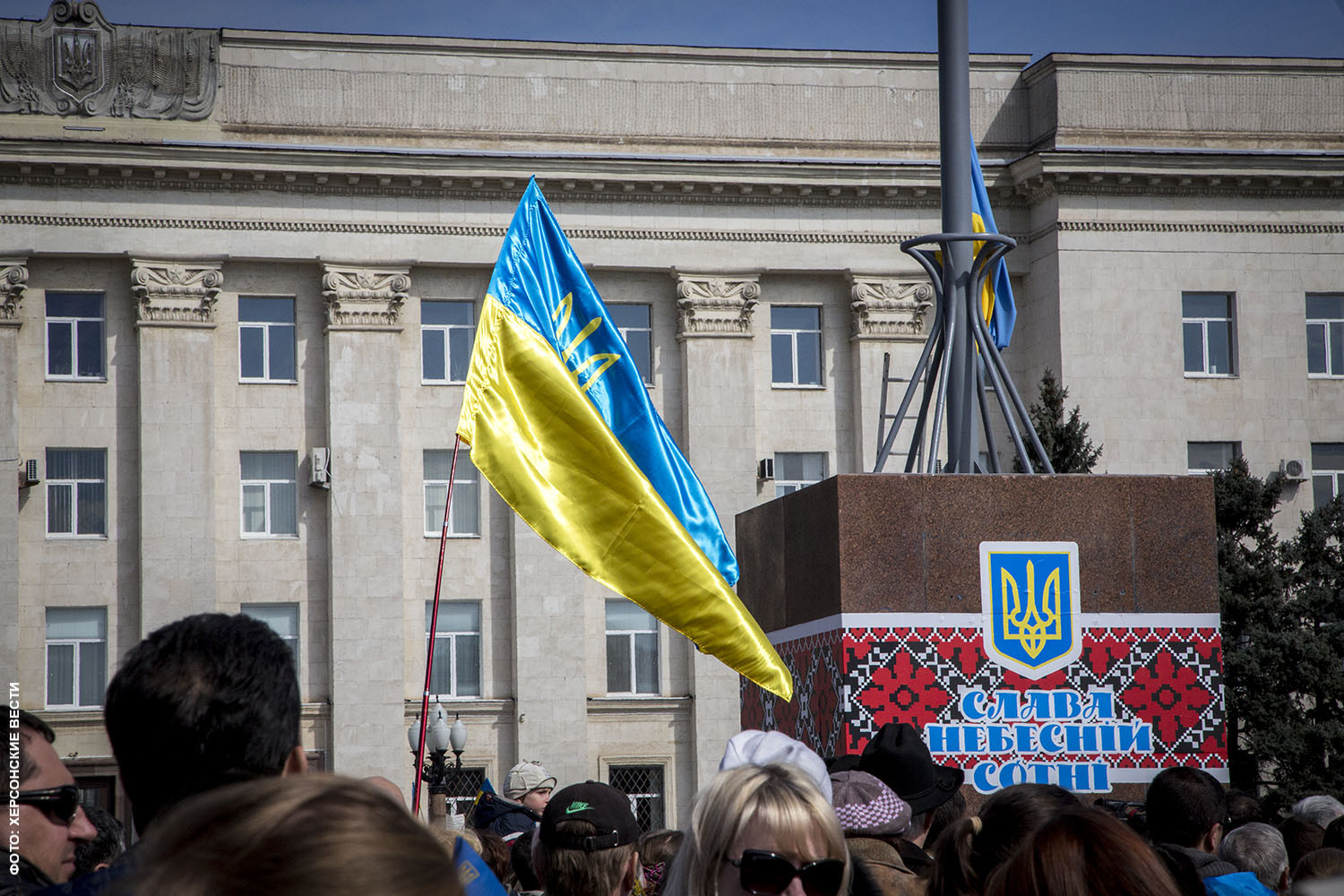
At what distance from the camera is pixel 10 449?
32.0m

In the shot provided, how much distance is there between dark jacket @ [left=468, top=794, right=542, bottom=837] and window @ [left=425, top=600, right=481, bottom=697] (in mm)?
24377

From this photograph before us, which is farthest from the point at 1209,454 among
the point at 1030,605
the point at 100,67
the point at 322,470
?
the point at 1030,605

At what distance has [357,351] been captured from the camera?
3322cm

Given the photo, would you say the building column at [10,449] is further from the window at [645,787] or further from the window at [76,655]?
the window at [645,787]

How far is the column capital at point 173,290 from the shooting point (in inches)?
1288

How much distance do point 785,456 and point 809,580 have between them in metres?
25.4

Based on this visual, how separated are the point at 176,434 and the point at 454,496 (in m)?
5.25

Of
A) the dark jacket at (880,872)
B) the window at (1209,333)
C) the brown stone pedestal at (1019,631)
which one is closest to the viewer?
the dark jacket at (880,872)

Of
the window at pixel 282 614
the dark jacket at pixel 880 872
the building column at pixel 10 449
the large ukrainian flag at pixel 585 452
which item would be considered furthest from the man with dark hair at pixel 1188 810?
the building column at pixel 10 449

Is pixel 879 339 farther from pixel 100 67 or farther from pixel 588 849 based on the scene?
pixel 588 849

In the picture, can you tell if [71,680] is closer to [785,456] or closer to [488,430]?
[785,456]

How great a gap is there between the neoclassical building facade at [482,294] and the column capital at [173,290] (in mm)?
61

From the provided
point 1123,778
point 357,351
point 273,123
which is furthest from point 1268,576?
point 1123,778

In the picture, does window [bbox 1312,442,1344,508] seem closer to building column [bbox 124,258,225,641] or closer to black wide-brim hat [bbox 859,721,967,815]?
building column [bbox 124,258,225,641]
